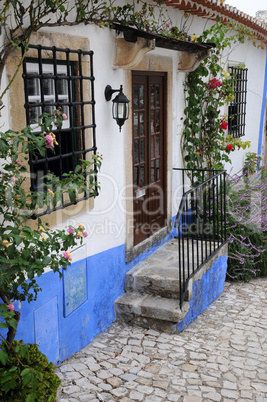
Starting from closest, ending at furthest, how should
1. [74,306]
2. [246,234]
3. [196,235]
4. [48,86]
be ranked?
[48,86]
[74,306]
[196,235]
[246,234]

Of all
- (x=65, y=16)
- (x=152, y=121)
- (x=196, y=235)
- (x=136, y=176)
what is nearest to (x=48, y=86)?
(x=65, y=16)

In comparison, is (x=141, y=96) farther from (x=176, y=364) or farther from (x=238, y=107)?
(x=238, y=107)

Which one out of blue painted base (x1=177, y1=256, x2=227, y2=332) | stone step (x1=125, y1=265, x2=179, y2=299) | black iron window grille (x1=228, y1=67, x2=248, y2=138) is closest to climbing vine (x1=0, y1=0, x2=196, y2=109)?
stone step (x1=125, y1=265, x2=179, y2=299)

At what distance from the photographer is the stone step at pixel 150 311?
→ 4.91m

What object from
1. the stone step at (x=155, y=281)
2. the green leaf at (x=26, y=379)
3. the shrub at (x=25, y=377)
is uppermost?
the green leaf at (x=26, y=379)

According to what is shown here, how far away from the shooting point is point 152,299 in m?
5.17

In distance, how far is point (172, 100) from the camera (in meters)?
6.52

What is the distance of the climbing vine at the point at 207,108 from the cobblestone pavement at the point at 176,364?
2.85 metres

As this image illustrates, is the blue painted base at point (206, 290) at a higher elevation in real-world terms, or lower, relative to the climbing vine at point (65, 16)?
lower

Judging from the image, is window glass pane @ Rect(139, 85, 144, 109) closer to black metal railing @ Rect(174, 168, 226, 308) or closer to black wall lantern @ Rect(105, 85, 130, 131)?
black wall lantern @ Rect(105, 85, 130, 131)

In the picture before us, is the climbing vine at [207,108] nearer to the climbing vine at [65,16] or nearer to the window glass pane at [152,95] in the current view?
the window glass pane at [152,95]

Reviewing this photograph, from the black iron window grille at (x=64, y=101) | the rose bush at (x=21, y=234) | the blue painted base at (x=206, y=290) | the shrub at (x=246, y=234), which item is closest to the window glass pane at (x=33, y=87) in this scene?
the black iron window grille at (x=64, y=101)

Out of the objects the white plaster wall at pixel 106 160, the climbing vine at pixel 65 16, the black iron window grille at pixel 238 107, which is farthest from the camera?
the black iron window grille at pixel 238 107

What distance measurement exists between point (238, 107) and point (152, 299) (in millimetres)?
6327
